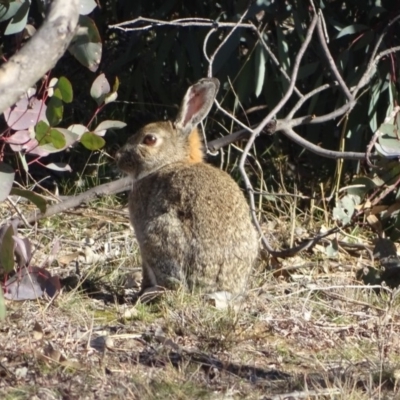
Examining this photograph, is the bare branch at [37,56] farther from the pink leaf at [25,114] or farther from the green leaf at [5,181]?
the pink leaf at [25,114]

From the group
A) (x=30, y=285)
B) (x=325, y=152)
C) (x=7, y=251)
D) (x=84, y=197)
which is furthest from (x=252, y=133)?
(x=7, y=251)

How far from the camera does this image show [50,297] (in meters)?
5.72

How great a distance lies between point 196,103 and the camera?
23.2ft

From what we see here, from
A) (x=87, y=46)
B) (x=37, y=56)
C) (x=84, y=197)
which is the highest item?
(x=37, y=56)

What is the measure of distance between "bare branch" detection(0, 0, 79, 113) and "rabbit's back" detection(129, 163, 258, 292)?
2.54 meters

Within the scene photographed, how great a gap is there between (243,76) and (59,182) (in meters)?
1.79

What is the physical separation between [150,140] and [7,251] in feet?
6.69

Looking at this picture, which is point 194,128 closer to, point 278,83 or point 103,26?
point 278,83

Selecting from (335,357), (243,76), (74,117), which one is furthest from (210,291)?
(74,117)

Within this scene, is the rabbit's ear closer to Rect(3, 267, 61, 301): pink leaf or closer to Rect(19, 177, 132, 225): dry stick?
Rect(19, 177, 132, 225): dry stick

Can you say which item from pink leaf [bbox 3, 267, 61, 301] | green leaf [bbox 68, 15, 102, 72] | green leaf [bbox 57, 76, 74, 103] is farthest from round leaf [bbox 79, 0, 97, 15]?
pink leaf [bbox 3, 267, 61, 301]

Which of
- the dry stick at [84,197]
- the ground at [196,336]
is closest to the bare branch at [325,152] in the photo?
the ground at [196,336]

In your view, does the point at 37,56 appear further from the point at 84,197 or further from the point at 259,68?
the point at 259,68

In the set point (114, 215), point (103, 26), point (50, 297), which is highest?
point (103, 26)
